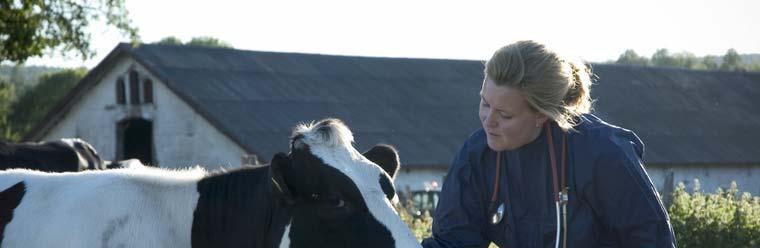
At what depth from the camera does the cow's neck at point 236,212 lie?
4.72 metres

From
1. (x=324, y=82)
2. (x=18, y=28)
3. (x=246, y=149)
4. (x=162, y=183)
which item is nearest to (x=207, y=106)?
(x=246, y=149)

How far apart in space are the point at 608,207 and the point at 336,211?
1050 mm

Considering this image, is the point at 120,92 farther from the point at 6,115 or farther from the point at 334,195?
the point at 6,115

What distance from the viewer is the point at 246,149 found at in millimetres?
28328

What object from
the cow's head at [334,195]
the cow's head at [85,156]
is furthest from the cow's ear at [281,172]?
the cow's head at [85,156]

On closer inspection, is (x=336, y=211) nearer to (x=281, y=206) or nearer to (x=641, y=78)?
(x=281, y=206)

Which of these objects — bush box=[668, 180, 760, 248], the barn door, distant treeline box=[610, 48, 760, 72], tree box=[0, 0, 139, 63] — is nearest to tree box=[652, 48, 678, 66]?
distant treeline box=[610, 48, 760, 72]

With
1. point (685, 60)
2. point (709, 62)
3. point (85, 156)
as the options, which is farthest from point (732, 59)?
point (85, 156)

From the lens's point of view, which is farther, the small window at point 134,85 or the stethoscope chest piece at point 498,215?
the small window at point 134,85

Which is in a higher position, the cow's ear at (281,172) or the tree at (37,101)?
the cow's ear at (281,172)

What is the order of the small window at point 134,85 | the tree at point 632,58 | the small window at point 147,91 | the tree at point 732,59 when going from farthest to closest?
1. the tree at point 732,59
2. the tree at point 632,58
3. the small window at point 134,85
4. the small window at point 147,91

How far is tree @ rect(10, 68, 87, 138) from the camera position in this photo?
6362cm

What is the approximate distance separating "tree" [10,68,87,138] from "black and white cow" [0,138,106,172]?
51.4 m

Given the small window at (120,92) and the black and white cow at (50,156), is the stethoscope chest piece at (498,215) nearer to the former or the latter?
the black and white cow at (50,156)
